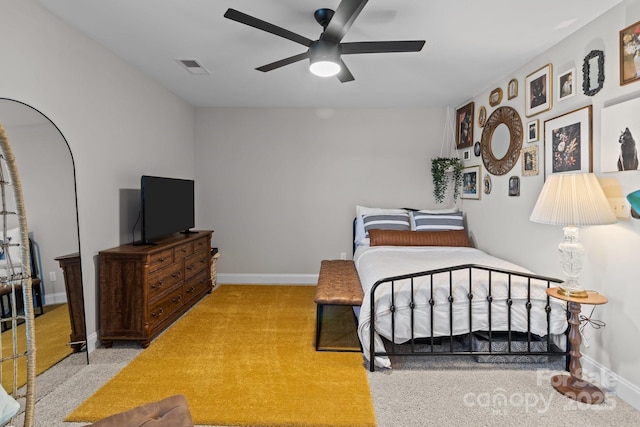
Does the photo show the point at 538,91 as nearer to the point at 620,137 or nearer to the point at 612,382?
the point at 620,137

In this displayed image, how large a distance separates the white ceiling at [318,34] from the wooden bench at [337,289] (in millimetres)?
2068

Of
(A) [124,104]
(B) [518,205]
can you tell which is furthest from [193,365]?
(B) [518,205]

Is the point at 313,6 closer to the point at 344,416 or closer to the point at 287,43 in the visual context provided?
the point at 287,43

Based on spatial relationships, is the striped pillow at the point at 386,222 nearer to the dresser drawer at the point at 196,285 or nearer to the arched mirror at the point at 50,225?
the dresser drawer at the point at 196,285

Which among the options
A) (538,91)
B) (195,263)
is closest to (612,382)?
(538,91)

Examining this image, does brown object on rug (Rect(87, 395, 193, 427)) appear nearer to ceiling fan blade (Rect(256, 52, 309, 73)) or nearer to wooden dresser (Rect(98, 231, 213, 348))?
wooden dresser (Rect(98, 231, 213, 348))

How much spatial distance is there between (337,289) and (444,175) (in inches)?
105

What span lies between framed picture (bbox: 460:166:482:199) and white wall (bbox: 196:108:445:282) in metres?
0.48

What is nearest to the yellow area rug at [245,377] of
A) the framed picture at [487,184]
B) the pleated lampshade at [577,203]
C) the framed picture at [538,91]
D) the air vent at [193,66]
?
the pleated lampshade at [577,203]

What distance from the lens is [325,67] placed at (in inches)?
91.9

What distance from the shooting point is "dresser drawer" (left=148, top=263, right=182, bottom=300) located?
3.03 meters

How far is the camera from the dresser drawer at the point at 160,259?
9.88 feet

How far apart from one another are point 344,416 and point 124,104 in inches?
129

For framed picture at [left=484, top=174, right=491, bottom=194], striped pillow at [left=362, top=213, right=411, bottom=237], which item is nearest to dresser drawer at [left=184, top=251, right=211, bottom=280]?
striped pillow at [left=362, top=213, right=411, bottom=237]
